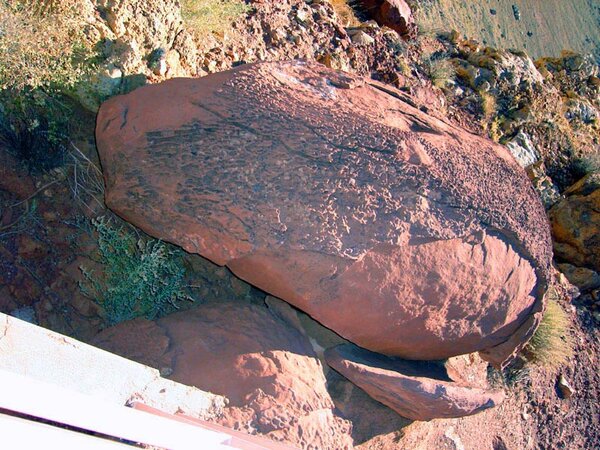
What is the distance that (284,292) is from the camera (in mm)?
3053

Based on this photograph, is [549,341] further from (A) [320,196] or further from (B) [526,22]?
(B) [526,22]

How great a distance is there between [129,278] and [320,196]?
1208mm

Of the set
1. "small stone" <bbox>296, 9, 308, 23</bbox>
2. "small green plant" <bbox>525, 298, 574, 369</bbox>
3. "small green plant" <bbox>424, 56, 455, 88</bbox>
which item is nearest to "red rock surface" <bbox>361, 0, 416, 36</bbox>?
"small green plant" <bbox>424, 56, 455, 88</bbox>

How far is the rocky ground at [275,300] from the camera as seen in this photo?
3188mm

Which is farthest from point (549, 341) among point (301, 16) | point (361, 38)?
point (301, 16)

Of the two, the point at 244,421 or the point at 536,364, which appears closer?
the point at 244,421

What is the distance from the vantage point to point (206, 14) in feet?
12.7

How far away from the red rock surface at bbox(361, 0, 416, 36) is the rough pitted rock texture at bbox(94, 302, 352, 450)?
428 centimetres

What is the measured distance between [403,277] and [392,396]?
2.51 ft

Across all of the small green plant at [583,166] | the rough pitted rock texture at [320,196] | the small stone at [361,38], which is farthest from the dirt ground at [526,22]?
the rough pitted rock texture at [320,196]

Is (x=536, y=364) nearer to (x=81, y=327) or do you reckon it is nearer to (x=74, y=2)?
(x=81, y=327)

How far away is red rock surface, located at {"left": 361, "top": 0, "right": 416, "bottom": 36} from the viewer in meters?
6.45

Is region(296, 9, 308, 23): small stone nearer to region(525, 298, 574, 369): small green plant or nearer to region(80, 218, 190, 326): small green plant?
region(80, 218, 190, 326): small green plant

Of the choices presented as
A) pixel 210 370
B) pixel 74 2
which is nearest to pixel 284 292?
pixel 210 370
